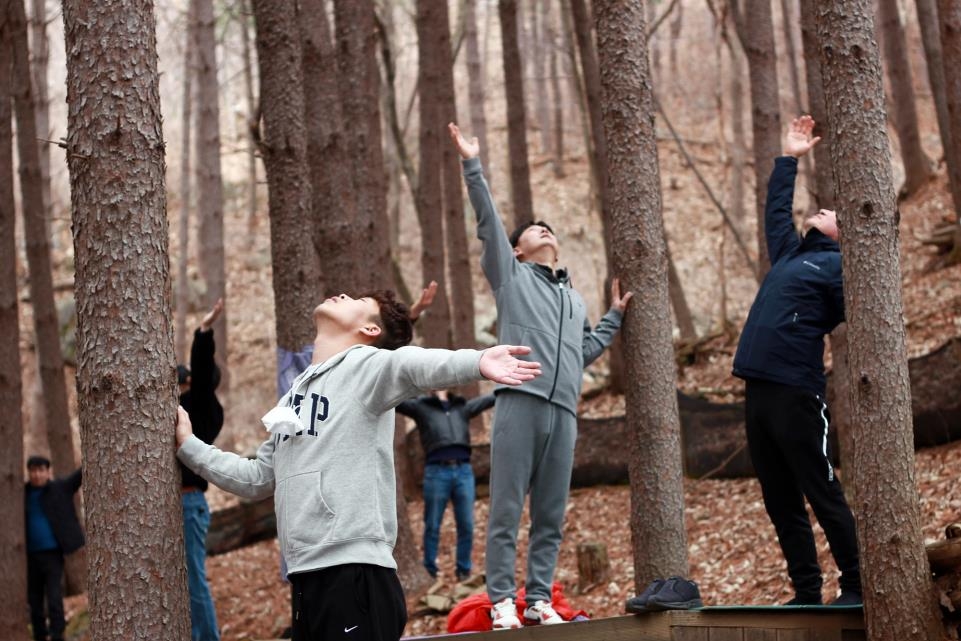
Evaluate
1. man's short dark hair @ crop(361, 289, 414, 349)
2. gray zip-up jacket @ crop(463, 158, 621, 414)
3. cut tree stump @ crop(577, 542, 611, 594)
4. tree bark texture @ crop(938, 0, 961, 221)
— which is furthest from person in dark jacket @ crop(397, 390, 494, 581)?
man's short dark hair @ crop(361, 289, 414, 349)

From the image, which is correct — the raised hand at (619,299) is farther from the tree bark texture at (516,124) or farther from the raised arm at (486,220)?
the tree bark texture at (516,124)

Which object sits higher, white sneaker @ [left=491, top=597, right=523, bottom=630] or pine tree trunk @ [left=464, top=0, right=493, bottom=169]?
pine tree trunk @ [left=464, top=0, right=493, bottom=169]

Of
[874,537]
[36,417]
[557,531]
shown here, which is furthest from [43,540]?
[36,417]

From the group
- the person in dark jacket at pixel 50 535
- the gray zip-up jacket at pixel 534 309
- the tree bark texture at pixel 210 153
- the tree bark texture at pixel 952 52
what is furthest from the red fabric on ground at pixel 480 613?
the tree bark texture at pixel 210 153

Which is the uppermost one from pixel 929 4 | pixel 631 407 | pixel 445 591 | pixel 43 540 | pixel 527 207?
pixel 929 4

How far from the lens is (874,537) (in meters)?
4.62

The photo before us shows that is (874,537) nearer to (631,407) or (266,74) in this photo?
(631,407)

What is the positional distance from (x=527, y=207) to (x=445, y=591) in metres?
6.50

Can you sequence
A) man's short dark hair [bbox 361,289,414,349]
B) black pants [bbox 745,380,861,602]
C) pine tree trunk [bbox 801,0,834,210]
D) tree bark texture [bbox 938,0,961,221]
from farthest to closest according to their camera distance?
pine tree trunk [bbox 801,0,834,210], tree bark texture [bbox 938,0,961,221], black pants [bbox 745,380,861,602], man's short dark hair [bbox 361,289,414,349]

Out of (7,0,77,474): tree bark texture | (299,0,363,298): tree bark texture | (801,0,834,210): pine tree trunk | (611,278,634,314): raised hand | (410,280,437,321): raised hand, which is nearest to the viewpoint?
(410,280,437,321): raised hand

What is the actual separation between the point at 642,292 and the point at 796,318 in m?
0.95

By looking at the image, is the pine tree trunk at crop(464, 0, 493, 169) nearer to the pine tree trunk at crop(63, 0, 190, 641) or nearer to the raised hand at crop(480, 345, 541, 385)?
the pine tree trunk at crop(63, 0, 190, 641)

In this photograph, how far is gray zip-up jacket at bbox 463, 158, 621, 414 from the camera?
557 cm

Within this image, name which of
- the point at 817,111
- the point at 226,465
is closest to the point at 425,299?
the point at 226,465
